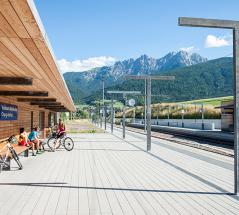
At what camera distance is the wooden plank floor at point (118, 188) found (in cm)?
666

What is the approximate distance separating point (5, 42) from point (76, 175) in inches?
199

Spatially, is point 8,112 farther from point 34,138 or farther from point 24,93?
point 34,138

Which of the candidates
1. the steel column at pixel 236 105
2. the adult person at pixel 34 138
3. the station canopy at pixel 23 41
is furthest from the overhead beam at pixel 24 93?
the steel column at pixel 236 105

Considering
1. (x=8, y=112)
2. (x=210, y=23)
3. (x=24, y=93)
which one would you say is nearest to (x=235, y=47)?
(x=210, y=23)

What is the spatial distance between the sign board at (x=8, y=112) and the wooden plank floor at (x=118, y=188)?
3.37 metres

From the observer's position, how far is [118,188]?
8.45 metres

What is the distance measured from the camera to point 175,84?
18638 centimetres

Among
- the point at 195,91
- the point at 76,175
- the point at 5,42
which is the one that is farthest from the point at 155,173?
the point at 195,91

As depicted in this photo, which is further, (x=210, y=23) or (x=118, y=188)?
(x=118, y=188)

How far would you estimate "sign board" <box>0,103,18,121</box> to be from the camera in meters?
15.6

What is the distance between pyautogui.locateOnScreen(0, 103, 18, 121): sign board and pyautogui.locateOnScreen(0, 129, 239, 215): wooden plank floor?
3.37 meters

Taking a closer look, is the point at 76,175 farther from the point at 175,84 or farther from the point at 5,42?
→ the point at 175,84

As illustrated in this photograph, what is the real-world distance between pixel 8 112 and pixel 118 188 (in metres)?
9.98

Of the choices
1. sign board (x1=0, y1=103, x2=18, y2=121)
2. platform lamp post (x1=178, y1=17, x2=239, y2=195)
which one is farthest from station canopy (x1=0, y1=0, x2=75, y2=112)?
sign board (x1=0, y1=103, x2=18, y2=121)
